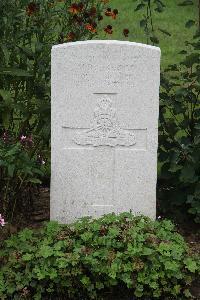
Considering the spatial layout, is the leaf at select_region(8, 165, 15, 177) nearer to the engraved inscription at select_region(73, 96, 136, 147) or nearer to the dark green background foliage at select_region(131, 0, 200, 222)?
the engraved inscription at select_region(73, 96, 136, 147)

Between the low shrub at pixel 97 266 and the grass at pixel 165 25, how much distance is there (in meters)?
6.02

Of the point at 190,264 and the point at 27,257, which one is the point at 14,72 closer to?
the point at 27,257

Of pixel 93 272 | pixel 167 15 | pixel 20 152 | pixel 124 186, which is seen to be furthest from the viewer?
pixel 167 15

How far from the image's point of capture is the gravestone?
483 cm

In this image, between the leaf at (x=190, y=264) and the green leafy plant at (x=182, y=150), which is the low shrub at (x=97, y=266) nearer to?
the leaf at (x=190, y=264)

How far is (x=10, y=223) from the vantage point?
505 cm

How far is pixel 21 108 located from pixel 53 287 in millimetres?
1420

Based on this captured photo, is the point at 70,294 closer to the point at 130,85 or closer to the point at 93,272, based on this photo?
the point at 93,272

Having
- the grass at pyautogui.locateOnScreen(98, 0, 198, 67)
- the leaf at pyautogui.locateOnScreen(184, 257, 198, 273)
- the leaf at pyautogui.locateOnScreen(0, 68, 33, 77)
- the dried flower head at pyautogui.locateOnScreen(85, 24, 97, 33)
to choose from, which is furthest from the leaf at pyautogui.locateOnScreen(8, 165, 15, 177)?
the grass at pyautogui.locateOnScreen(98, 0, 198, 67)

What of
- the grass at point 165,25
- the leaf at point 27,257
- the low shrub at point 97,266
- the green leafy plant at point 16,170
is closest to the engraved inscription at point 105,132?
the green leafy plant at point 16,170

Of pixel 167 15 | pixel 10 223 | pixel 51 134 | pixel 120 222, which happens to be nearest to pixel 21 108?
pixel 51 134

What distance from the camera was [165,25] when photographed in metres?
13.1

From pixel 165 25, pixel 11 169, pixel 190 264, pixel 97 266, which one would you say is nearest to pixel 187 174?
pixel 190 264

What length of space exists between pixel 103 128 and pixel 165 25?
8.54 meters
